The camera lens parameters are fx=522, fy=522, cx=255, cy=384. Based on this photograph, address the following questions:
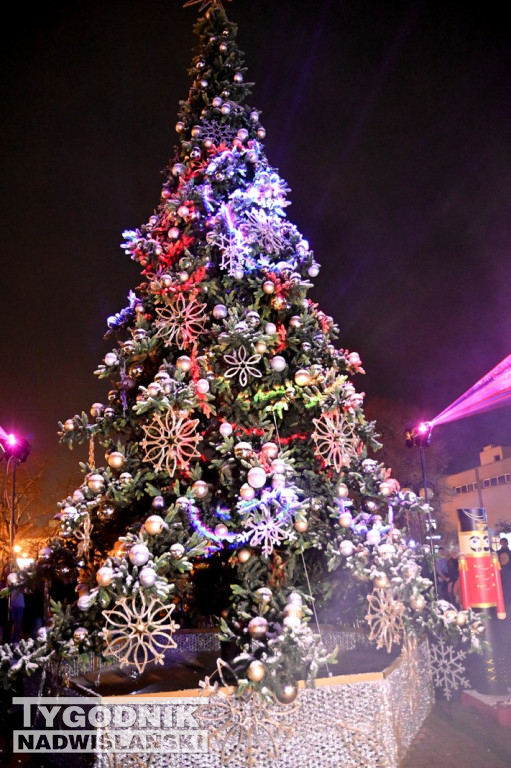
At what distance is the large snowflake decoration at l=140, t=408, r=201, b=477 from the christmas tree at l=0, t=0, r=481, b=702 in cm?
2

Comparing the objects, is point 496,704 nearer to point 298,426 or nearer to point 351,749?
point 351,749

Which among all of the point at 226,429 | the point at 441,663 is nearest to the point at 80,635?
the point at 226,429

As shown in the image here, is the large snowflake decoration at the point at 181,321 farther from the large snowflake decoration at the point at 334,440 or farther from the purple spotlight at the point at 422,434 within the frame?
the purple spotlight at the point at 422,434

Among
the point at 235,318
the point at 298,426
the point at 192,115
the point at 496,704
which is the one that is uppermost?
the point at 192,115

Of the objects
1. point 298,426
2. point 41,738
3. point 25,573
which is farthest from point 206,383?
point 41,738

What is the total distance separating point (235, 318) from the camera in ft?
12.3

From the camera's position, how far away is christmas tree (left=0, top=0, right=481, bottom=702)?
298 centimetres

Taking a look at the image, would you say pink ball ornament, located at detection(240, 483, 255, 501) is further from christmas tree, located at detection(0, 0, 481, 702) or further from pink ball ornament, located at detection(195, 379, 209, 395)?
pink ball ornament, located at detection(195, 379, 209, 395)

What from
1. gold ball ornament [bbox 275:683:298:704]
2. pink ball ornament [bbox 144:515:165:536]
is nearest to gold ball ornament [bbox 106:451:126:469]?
pink ball ornament [bbox 144:515:165:536]

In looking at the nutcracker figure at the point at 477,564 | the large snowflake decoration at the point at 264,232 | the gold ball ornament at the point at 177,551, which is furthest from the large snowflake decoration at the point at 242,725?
the nutcracker figure at the point at 477,564

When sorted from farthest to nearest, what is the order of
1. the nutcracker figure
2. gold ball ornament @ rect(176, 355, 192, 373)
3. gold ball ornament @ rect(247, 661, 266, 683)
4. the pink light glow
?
1. the pink light glow
2. the nutcracker figure
3. gold ball ornament @ rect(176, 355, 192, 373)
4. gold ball ornament @ rect(247, 661, 266, 683)

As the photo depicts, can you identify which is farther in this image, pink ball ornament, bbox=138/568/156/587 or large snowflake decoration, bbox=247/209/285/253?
large snowflake decoration, bbox=247/209/285/253

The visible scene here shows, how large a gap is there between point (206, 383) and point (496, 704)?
4.06m

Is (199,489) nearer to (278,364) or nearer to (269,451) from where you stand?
(269,451)
